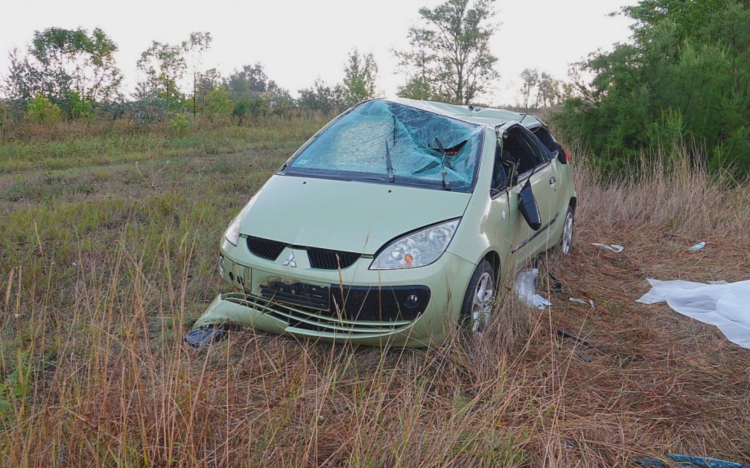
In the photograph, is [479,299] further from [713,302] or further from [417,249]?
[713,302]

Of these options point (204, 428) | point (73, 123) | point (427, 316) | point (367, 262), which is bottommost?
point (204, 428)

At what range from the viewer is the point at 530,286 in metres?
4.36

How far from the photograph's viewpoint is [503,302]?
3.53m

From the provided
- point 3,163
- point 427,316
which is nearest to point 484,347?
point 427,316

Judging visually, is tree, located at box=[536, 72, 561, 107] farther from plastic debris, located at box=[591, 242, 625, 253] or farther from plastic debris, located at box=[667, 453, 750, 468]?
plastic debris, located at box=[667, 453, 750, 468]

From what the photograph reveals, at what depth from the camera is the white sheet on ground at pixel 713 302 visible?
387 centimetres

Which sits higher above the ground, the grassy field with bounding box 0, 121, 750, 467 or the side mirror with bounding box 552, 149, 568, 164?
the side mirror with bounding box 552, 149, 568, 164

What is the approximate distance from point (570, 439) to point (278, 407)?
1.29m

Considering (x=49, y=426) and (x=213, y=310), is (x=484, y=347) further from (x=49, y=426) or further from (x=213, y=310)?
(x=49, y=426)

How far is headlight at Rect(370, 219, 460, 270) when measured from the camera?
307 cm

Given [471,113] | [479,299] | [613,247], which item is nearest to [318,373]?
[479,299]

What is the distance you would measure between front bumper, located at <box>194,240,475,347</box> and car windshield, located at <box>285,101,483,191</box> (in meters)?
0.81

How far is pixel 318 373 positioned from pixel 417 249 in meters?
0.83

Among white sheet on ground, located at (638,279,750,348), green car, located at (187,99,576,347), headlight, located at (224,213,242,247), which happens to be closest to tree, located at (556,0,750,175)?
white sheet on ground, located at (638,279,750,348)
